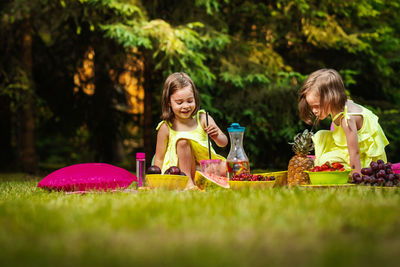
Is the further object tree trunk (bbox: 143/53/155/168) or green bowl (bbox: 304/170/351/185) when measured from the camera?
tree trunk (bbox: 143/53/155/168)

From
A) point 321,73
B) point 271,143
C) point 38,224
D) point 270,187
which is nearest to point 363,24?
point 271,143

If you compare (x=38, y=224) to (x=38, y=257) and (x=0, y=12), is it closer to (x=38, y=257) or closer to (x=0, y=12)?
(x=38, y=257)

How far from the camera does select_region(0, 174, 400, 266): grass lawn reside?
145 cm

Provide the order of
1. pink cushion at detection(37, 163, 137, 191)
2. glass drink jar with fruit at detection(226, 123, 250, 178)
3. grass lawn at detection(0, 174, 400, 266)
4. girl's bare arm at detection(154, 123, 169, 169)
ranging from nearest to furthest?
1. grass lawn at detection(0, 174, 400, 266)
2. glass drink jar with fruit at detection(226, 123, 250, 178)
3. pink cushion at detection(37, 163, 137, 191)
4. girl's bare arm at detection(154, 123, 169, 169)

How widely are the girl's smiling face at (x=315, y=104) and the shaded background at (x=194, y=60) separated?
9.63 ft

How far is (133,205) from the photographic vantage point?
8.40 ft

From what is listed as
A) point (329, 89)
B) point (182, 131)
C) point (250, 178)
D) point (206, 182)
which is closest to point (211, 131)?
point (182, 131)

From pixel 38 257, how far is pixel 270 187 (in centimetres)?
231

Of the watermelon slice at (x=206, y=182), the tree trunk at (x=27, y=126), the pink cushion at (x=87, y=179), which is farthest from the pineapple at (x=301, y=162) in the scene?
the tree trunk at (x=27, y=126)

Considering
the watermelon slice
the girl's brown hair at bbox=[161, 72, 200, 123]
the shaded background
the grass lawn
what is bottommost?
the grass lawn

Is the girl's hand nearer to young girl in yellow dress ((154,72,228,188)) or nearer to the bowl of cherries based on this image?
young girl in yellow dress ((154,72,228,188))

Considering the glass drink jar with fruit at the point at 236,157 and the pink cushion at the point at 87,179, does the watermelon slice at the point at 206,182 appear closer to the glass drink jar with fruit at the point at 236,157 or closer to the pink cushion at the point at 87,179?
the glass drink jar with fruit at the point at 236,157

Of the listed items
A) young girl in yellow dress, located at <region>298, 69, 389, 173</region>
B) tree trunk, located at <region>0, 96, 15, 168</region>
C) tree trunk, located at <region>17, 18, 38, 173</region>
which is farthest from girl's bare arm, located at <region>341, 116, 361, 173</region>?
tree trunk, located at <region>0, 96, 15, 168</region>

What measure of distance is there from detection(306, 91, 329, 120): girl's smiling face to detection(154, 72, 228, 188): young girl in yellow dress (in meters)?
0.91
